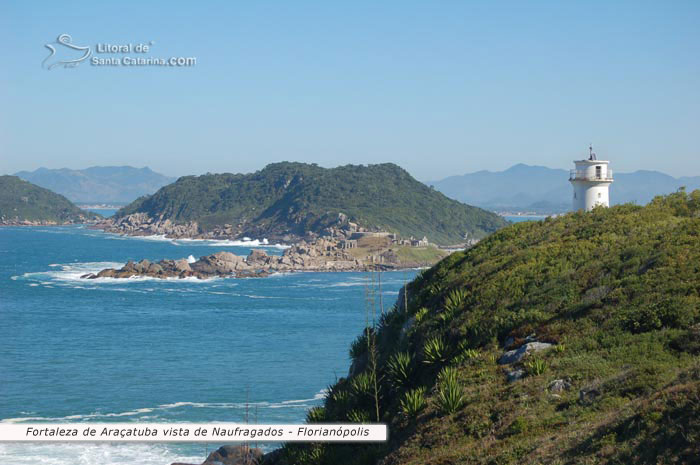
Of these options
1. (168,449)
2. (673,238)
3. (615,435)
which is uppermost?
(673,238)

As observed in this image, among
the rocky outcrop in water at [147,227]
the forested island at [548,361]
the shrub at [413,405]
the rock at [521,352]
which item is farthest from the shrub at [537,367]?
the rocky outcrop in water at [147,227]

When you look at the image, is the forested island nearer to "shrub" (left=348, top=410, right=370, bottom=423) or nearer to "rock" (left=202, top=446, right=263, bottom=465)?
"shrub" (left=348, top=410, right=370, bottom=423)

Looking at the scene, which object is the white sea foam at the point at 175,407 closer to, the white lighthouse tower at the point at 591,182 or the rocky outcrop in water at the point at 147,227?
the white lighthouse tower at the point at 591,182

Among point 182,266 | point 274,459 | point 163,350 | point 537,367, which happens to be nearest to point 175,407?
point 163,350

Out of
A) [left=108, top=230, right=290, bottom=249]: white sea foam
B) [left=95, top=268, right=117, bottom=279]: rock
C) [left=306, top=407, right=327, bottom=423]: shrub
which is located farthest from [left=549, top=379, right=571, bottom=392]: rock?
[left=108, top=230, right=290, bottom=249]: white sea foam

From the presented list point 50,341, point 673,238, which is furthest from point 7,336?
point 673,238

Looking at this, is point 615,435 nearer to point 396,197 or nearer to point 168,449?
point 168,449

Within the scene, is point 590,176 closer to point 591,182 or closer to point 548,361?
point 591,182
